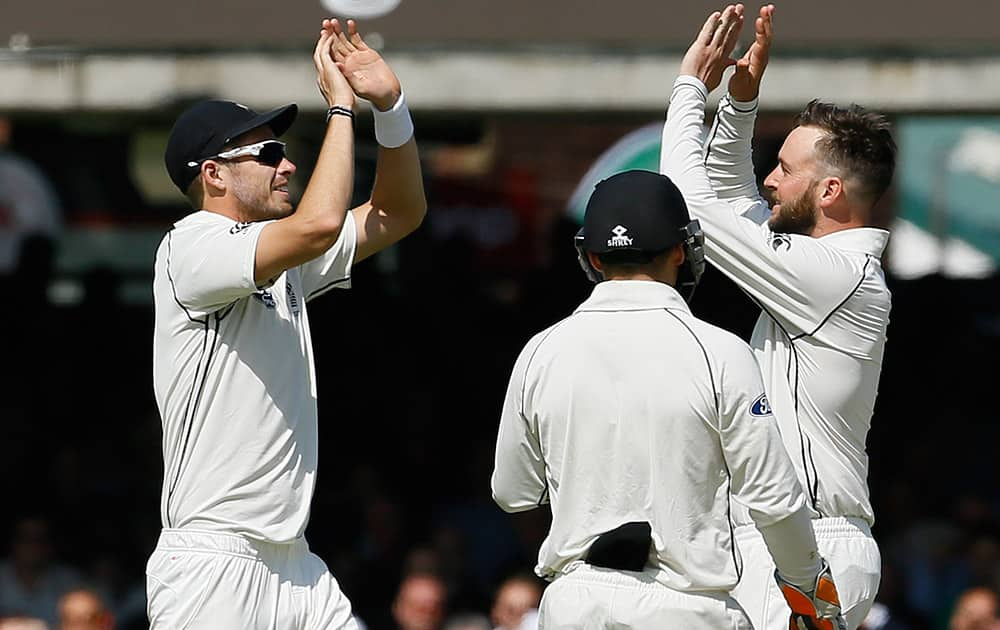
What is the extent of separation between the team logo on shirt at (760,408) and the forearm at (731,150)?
1.21 meters

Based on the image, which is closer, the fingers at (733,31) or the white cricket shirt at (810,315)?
the white cricket shirt at (810,315)

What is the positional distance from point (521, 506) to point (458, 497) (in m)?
5.53

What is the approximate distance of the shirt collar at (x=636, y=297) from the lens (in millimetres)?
4285

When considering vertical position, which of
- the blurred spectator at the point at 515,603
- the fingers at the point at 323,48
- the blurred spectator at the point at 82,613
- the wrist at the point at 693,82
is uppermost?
the fingers at the point at 323,48

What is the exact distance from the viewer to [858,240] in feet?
16.1

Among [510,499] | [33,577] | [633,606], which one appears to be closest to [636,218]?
[510,499]

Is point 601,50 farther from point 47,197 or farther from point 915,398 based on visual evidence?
point 47,197

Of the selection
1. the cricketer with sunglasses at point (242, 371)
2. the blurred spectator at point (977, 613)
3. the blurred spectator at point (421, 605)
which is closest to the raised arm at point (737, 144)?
the cricketer with sunglasses at point (242, 371)

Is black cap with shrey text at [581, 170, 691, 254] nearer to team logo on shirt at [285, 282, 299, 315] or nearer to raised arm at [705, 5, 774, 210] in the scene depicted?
raised arm at [705, 5, 774, 210]

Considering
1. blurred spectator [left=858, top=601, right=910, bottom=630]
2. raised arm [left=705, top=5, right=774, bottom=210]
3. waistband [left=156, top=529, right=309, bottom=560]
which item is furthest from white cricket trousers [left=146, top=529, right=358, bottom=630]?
blurred spectator [left=858, top=601, right=910, bottom=630]

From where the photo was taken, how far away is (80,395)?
408 inches

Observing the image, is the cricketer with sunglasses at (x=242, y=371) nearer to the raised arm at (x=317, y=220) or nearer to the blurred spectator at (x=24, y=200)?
the raised arm at (x=317, y=220)

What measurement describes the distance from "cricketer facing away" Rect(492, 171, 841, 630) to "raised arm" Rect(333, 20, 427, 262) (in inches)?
39.9

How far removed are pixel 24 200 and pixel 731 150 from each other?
423 inches
